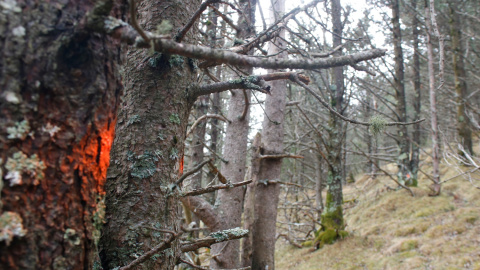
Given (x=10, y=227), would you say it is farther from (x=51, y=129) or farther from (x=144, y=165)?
(x=144, y=165)

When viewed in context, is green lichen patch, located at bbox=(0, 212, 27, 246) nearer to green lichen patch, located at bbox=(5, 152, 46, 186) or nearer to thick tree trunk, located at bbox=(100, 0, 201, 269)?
green lichen patch, located at bbox=(5, 152, 46, 186)

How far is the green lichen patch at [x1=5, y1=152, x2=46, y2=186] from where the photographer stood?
0.92 metres

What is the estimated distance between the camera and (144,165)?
1.70 metres

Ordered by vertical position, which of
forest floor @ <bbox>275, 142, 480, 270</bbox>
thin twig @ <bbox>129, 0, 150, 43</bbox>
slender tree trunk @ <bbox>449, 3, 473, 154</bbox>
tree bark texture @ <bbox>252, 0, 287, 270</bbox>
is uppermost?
slender tree trunk @ <bbox>449, 3, 473, 154</bbox>

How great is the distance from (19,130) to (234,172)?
13.0ft

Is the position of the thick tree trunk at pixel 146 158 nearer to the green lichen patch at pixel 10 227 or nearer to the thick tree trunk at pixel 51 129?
the thick tree trunk at pixel 51 129

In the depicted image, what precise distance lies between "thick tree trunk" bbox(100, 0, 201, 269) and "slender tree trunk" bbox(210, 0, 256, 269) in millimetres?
2675

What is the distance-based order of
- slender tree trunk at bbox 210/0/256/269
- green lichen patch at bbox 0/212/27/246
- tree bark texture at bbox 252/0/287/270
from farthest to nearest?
1. tree bark texture at bbox 252/0/287/270
2. slender tree trunk at bbox 210/0/256/269
3. green lichen patch at bbox 0/212/27/246

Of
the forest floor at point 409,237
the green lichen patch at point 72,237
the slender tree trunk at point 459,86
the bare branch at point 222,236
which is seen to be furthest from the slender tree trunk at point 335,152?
the green lichen patch at point 72,237

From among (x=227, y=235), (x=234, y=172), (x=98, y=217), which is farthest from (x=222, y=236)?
(x=234, y=172)

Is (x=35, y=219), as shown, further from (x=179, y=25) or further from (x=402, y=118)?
(x=402, y=118)

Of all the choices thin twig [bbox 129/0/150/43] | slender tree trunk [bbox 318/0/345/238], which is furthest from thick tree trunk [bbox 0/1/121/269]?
slender tree trunk [bbox 318/0/345/238]

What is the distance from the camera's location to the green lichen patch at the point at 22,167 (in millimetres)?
920

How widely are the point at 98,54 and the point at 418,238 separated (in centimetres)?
809
